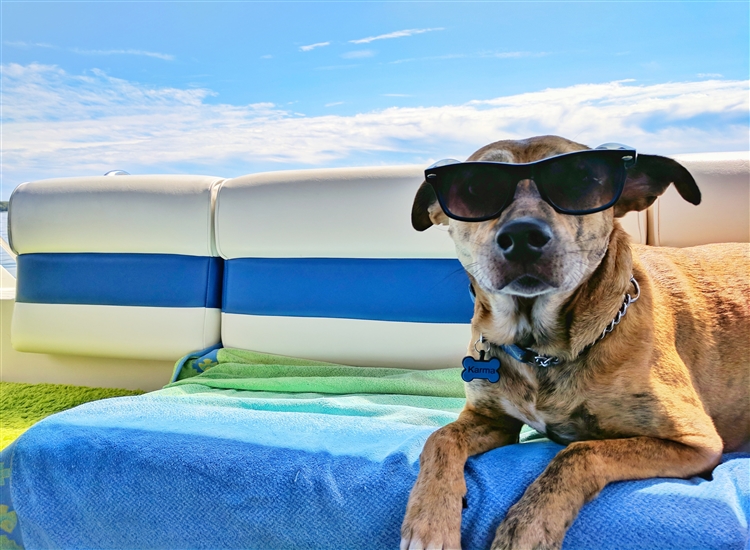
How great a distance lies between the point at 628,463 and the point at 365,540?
1.75 ft

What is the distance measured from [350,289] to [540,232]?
1.31 m

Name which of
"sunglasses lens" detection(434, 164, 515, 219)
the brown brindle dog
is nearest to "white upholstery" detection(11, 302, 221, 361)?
the brown brindle dog

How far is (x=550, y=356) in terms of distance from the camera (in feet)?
4.24

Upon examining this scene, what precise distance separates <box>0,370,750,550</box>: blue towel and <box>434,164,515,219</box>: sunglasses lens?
53 centimetres

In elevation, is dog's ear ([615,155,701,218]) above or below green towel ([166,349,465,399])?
above

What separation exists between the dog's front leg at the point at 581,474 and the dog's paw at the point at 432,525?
78 mm

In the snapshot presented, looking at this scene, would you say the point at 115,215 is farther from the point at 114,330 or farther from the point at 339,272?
the point at 339,272

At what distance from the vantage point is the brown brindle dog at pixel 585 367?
1.10 metres

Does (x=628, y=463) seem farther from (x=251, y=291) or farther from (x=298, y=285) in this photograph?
(x=251, y=291)

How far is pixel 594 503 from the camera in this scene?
3.60 ft

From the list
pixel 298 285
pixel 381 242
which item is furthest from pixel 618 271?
pixel 298 285

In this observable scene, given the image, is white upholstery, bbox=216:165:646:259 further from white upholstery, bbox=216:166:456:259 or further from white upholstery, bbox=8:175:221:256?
white upholstery, bbox=8:175:221:256

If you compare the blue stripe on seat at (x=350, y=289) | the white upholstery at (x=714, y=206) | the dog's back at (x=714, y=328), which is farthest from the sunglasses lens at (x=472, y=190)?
the white upholstery at (x=714, y=206)

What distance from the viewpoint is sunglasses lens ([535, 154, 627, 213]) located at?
1.22 meters
